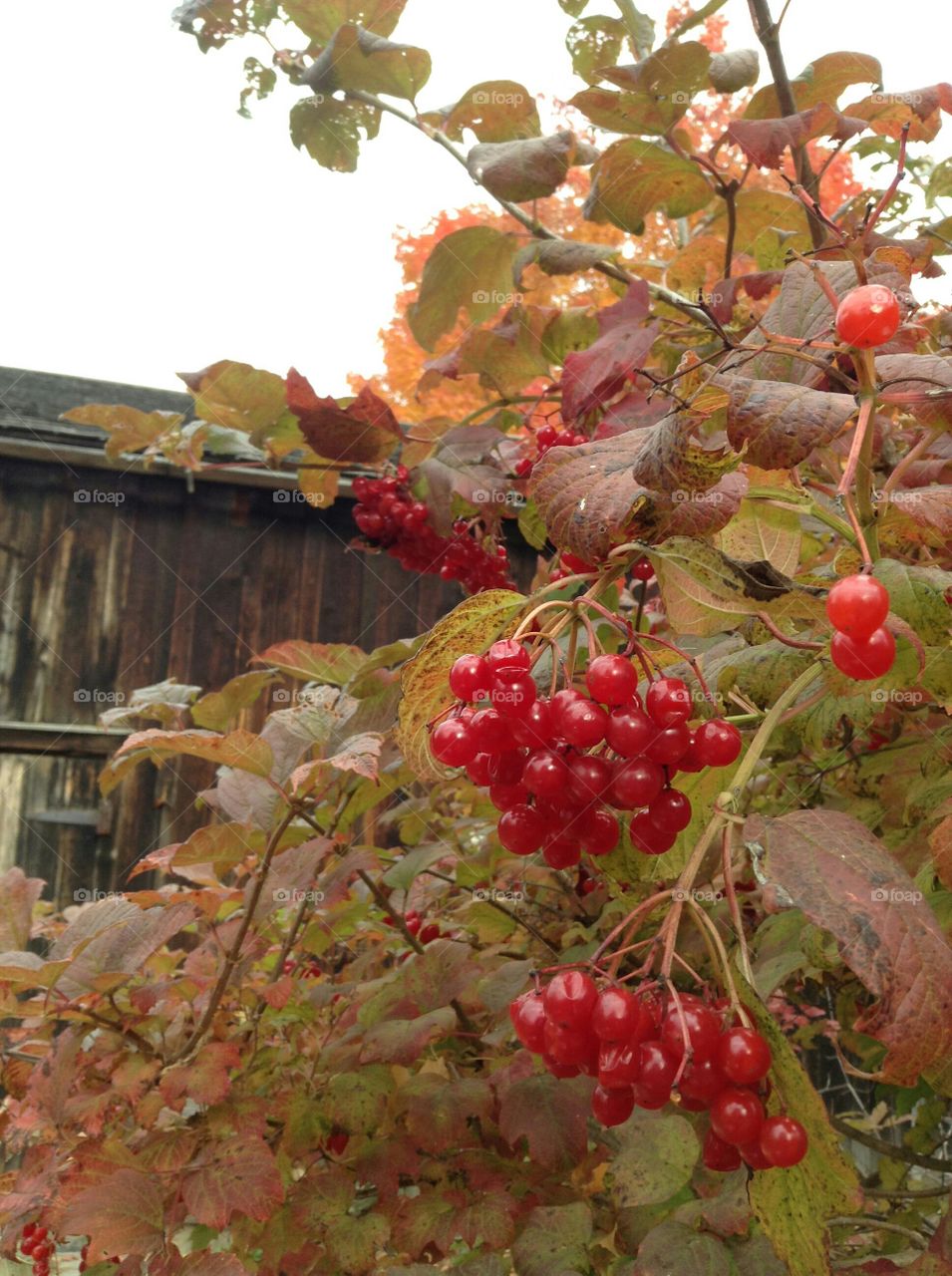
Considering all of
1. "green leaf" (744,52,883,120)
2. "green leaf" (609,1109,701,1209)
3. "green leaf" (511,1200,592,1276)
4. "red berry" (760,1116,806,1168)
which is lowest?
"green leaf" (511,1200,592,1276)

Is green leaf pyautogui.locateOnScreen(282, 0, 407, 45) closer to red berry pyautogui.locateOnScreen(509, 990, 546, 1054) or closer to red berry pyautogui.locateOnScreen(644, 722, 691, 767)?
red berry pyautogui.locateOnScreen(644, 722, 691, 767)

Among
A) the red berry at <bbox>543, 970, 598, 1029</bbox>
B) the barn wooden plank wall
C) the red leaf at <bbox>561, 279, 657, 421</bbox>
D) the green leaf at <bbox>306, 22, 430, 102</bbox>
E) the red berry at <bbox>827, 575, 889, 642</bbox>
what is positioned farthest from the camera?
the barn wooden plank wall

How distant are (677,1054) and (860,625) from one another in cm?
29

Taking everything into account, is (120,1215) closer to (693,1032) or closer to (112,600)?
(693,1032)

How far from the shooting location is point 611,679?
0.69 metres

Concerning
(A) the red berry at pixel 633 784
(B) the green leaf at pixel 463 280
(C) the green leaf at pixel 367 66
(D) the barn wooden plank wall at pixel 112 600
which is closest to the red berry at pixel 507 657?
(A) the red berry at pixel 633 784

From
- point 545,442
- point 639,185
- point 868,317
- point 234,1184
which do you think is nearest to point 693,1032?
point 868,317

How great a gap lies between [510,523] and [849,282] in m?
3.31

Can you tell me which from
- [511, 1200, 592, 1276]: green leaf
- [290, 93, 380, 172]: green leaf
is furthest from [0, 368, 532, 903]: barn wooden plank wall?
[511, 1200, 592, 1276]: green leaf

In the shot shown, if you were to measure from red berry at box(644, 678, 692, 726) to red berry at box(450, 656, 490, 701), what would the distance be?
115mm

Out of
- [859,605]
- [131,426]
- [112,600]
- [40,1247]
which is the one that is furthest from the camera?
[112,600]

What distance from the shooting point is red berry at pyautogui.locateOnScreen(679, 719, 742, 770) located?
0.73m

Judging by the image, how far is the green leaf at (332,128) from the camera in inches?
69.9

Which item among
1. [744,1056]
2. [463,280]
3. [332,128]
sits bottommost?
[744,1056]
